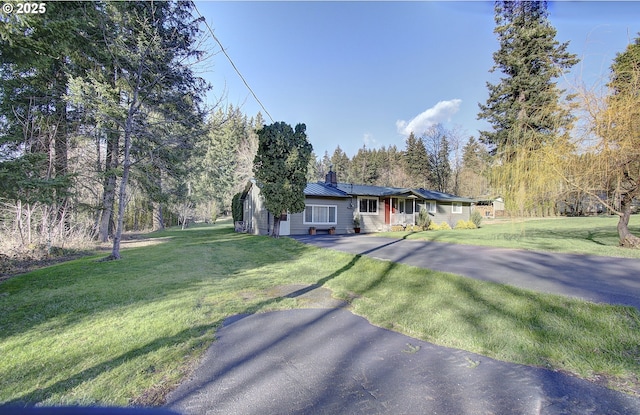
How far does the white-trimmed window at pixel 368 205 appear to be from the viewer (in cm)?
2156

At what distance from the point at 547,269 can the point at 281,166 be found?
11.9 m

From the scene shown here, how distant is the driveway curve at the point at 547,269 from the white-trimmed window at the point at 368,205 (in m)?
11.6

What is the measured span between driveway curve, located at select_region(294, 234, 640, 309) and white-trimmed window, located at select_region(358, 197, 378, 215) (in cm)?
1160

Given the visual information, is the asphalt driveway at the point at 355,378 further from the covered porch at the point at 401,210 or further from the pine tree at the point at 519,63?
the covered porch at the point at 401,210

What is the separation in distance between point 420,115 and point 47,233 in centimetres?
3679

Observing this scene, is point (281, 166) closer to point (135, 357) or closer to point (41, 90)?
point (41, 90)

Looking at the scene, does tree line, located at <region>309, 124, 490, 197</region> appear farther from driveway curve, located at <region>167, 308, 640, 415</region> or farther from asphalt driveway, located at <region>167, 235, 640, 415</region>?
driveway curve, located at <region>167, 308, 640, 415</region>

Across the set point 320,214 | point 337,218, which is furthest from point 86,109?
point 337,218

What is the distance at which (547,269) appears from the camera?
704 centimetres

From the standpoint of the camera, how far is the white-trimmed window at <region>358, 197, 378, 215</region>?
21562mm

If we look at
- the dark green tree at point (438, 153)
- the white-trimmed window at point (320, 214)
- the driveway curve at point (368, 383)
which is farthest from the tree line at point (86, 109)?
the dark green tree at point (438, 153)

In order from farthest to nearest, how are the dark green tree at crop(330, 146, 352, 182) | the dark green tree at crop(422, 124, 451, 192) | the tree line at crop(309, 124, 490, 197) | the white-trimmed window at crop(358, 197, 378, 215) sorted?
the dark green tree at crop(330, 146, 352, 182)
the tree line at crop(309, 124, 490, 197)
the dark green tree at crop(422, 124, 451, 192)
the white-trimmed window at crop(358, 197, 378, 215)

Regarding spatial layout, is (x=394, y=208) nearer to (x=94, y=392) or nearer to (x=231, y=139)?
(x=94, y=392)

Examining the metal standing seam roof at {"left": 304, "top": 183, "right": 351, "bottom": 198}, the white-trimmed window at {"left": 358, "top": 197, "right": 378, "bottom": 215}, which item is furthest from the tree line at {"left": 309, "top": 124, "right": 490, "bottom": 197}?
the white-trimmed window at {"left": 358, "top": 197, "right": 378, "bottom": 215}
